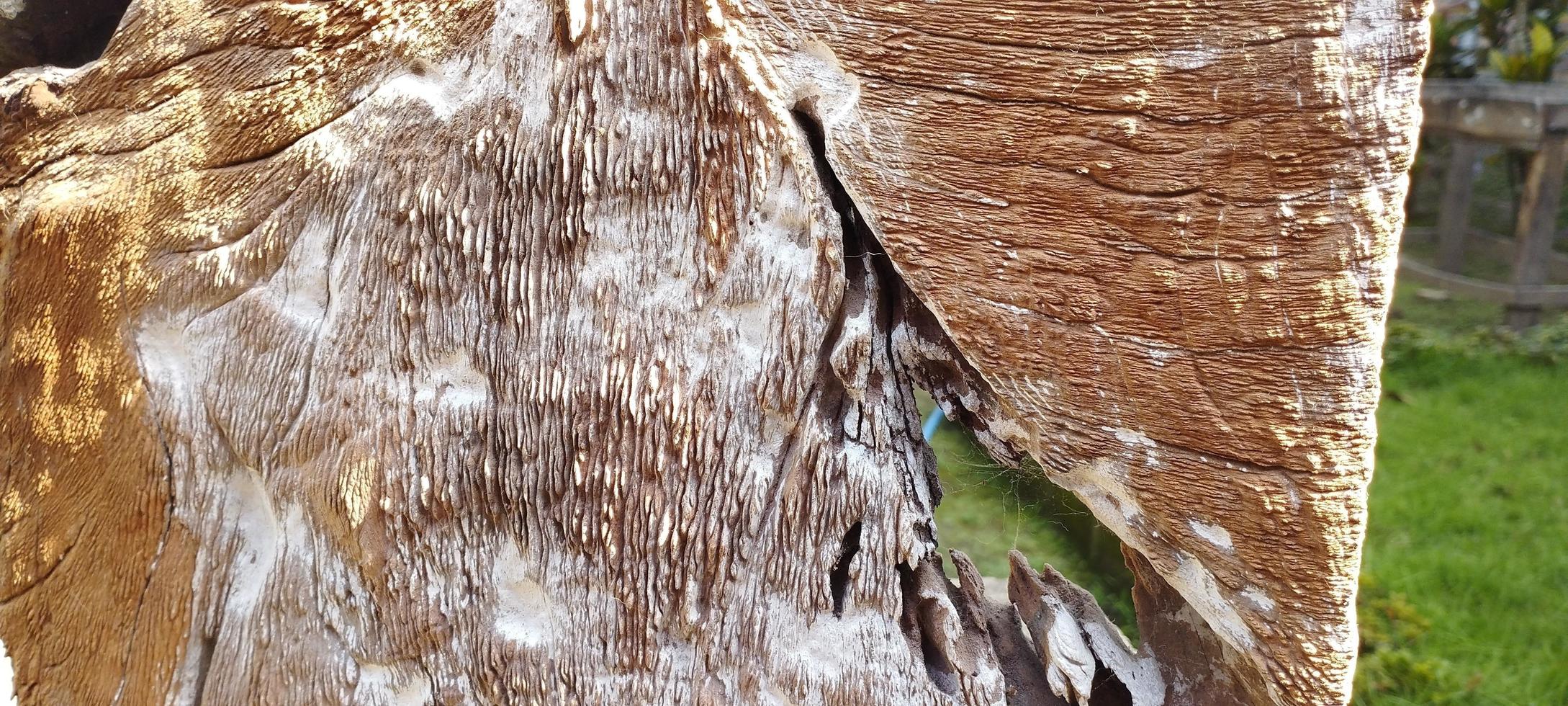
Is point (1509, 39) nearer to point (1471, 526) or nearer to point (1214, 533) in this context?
point (1471, 526)

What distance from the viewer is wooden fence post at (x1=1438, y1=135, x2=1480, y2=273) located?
5227mm

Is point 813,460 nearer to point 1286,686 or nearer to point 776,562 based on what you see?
point 776,562

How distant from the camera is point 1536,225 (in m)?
4.51

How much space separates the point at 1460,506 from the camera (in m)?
3.25

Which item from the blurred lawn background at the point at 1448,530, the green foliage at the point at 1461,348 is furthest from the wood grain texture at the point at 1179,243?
the green foliage at the point at 1461,348

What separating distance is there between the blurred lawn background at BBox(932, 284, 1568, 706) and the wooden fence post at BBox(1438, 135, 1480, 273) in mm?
987

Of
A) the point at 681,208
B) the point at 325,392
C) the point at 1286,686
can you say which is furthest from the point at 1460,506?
the point at 325,392

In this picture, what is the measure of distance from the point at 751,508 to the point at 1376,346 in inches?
23.8

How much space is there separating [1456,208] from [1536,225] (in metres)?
0.95

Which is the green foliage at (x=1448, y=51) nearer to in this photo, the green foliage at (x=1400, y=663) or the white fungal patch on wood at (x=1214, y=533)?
the green foliage at (x=1400, y=663)

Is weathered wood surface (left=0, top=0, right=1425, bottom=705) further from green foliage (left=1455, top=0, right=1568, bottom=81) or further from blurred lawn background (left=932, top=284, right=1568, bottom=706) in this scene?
green foliage (left=1455, top=0, right=1568, bottom=81)

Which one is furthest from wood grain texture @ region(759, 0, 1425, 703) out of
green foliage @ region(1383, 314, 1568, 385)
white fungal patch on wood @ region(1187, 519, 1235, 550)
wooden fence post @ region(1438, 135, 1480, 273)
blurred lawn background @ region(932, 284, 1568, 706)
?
wooden fence post @ region(1438, 135, 1480, 273)

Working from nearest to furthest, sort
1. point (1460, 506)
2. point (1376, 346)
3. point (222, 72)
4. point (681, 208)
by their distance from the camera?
point (1376, 346), point (681, 208), point (222, 72), point (1460, 506)

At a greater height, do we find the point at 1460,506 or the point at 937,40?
the point at 937,40
